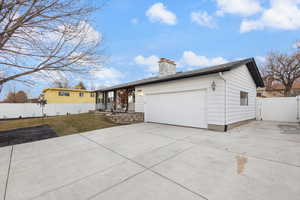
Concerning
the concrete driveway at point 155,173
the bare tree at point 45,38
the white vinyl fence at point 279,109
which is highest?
the bare tree at point 45,38

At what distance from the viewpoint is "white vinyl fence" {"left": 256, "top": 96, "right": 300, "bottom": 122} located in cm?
929

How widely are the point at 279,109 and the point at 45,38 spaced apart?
47.4 ft

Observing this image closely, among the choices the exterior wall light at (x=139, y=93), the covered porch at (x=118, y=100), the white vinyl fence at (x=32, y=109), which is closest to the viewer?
the exterior wall light at (x=139, y=93)

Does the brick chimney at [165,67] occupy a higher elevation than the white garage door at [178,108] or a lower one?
higher

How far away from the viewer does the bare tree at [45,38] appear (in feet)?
12.0

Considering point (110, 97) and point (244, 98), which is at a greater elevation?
point (110, 97)

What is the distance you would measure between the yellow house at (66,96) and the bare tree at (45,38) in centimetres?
1396

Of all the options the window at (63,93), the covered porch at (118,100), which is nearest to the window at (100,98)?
the covered porch at (118,100)

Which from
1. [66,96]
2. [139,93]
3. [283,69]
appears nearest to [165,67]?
[139,93]

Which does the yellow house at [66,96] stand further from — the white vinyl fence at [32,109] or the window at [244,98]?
the window at [244,98]

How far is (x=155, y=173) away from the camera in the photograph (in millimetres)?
2518

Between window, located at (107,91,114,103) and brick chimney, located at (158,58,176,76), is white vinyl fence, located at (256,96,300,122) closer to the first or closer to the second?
brick chimney, located at (158,58,176,76)

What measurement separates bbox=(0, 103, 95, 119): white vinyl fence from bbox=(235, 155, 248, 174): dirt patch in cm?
1777

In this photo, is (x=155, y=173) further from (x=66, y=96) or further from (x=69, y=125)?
(x=66, y=96)
